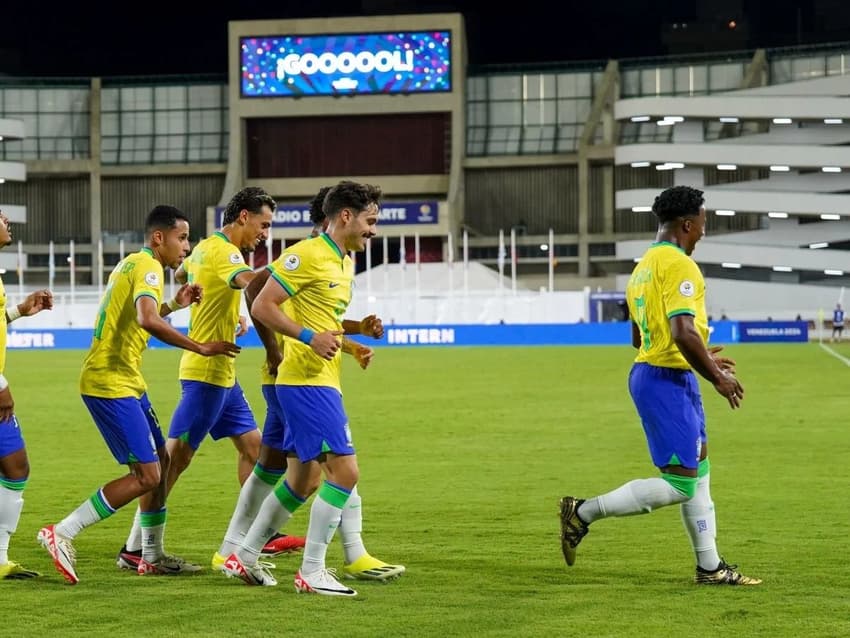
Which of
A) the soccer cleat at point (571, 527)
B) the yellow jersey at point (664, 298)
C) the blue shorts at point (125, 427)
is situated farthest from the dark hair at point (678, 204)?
the blue shorts at point (125, 427)

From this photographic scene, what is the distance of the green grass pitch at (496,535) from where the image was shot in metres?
8.25

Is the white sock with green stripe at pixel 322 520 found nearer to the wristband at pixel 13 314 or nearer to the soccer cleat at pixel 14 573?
the soccer cleat at pixel 14 573

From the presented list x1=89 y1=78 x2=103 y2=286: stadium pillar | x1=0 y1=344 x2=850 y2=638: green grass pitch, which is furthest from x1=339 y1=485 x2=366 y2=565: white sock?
x1=89 y1=78 x2=103 y2=286: stadium pillar

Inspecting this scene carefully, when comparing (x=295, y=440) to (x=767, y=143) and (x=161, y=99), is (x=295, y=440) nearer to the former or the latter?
(x=767, y=143)

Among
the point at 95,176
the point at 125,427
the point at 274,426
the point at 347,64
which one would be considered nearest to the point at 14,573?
the point at 125,427

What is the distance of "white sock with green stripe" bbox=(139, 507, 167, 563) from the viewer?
9.88 m

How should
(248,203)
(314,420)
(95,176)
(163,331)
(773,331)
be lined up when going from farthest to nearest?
(95,176), (773,331), (248,203), (163,331), (314,420)

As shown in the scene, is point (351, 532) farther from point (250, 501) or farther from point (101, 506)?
point (101, 506)

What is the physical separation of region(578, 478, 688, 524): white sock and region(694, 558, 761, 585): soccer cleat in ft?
1.58

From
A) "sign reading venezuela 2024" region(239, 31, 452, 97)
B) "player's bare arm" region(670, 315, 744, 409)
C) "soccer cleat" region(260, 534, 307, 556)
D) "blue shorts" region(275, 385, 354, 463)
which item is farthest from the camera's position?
"sign reading venezuela 2024" region(239, 31, 452, 97)

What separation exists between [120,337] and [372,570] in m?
2.20

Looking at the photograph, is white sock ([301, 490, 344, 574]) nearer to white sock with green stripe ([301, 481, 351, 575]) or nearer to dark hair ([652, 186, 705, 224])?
white sock with green stripe ([301, 481, 351, 575])

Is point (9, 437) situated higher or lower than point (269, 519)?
higher

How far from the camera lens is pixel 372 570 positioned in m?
9.53
